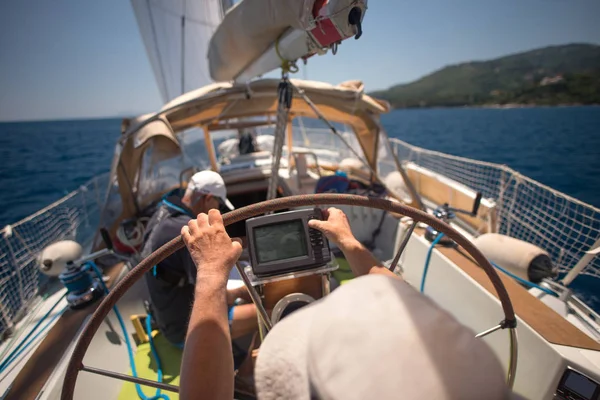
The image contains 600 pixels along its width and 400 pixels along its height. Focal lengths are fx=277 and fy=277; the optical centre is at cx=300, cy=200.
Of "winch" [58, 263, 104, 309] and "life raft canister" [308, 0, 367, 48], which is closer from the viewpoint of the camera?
"life raft canister" [308, 0, 367, 48]

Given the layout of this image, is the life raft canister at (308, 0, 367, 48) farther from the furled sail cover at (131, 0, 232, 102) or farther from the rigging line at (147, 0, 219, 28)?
the rigging line at (147, 0, 219, 28)

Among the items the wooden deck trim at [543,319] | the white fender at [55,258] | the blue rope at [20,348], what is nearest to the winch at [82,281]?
the blue rope at [20,348]

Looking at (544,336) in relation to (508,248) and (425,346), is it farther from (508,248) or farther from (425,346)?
(425,346)

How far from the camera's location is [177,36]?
649cm

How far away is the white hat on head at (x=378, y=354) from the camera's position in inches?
15.9

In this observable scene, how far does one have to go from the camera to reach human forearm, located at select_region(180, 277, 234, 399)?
1.98ft

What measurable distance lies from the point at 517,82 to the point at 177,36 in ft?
349


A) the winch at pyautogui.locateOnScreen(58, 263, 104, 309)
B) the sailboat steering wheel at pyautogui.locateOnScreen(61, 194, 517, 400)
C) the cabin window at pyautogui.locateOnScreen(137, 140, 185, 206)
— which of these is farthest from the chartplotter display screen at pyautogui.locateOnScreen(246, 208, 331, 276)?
the cabin window at pyautogui.locateOnScreen(137, 140, 185, 206)

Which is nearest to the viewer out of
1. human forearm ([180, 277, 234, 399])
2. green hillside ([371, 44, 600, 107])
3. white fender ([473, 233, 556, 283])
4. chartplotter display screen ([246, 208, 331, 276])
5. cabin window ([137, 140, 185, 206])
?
human forearm ([180, 277, 234, 399])

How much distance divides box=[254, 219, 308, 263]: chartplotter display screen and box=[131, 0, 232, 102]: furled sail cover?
20.5 feet

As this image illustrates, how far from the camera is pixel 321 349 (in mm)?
456

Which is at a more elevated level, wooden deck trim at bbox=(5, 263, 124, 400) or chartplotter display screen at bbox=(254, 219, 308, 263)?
chartplotter display screen at bbox=(254, 219, 308, 263)

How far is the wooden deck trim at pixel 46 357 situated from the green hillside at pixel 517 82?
77102 mm

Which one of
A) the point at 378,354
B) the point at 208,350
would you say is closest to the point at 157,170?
the point at 208,350
